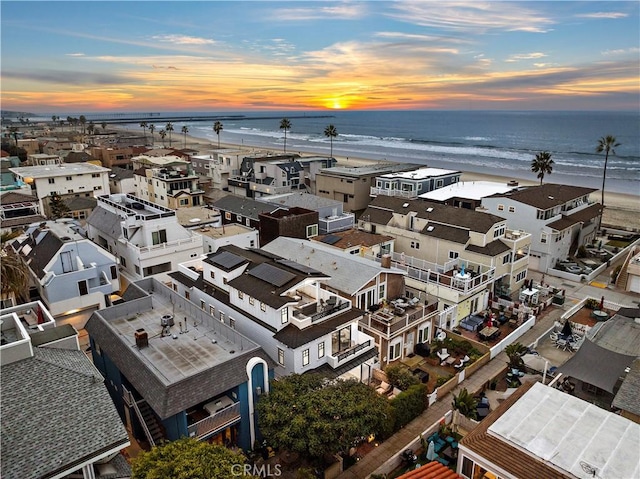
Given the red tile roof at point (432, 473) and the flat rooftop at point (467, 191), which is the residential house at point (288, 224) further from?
the red tile roof at point (432, 473)

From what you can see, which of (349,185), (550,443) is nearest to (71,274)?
(550,443)

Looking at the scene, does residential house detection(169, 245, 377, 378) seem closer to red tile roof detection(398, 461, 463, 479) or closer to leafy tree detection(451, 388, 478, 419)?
leafy tree detection(451, 388, 478, 419)

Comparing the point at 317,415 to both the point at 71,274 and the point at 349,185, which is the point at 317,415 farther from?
the point at 349,185

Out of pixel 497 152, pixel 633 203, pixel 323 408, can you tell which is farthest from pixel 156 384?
pixel 497 152

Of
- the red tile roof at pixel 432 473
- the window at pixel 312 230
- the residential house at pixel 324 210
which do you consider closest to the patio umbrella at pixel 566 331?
the red tile roof at pixel 432 473

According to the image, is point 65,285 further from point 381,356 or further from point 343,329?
point 381,356

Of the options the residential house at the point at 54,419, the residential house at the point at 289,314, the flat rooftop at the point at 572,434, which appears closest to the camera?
the residential house at the point at 54,419
